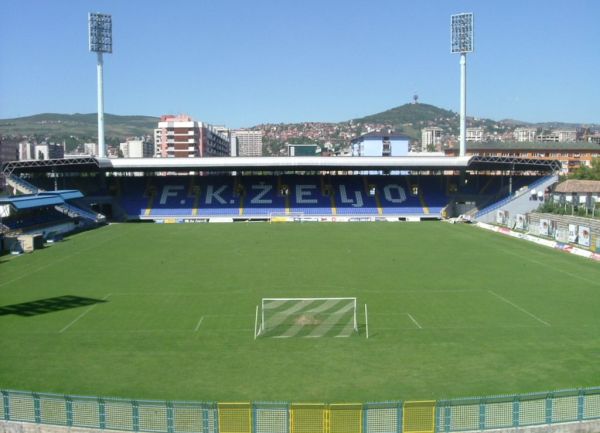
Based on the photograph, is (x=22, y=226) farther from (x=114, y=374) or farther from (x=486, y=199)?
(x=486, y=199)

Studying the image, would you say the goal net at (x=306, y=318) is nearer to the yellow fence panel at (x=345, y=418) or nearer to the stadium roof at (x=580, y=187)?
the yellow fence panel at (x=345, y=418)

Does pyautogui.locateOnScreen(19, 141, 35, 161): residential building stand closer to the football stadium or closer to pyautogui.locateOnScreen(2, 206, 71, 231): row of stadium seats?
the football stadium

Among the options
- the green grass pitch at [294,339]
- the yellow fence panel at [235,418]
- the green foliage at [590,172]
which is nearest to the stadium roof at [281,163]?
the green grass pitch at [294,339]

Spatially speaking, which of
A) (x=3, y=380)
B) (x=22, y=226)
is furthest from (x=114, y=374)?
(x=22, y=226)

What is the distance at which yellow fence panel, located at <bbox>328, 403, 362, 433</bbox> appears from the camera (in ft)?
39.8

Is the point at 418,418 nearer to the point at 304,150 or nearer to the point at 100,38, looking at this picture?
the point at 100,38

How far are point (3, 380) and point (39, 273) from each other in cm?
1713

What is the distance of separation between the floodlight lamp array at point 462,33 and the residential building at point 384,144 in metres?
29.2

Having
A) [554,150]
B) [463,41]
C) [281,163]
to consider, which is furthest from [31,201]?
[554,150]

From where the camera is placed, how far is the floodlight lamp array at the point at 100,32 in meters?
65.4

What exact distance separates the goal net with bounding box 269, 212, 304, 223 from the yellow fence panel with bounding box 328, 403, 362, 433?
5117 centimetres

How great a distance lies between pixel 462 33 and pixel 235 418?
62042mm

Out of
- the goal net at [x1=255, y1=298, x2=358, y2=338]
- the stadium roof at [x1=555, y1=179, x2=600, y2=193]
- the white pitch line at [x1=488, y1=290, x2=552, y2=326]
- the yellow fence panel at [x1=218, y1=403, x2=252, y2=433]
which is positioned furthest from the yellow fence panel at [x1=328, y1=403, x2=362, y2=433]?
the stadium roof at [x1=555, y1=179, x2=600, y2=193]

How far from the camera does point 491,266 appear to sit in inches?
1361
